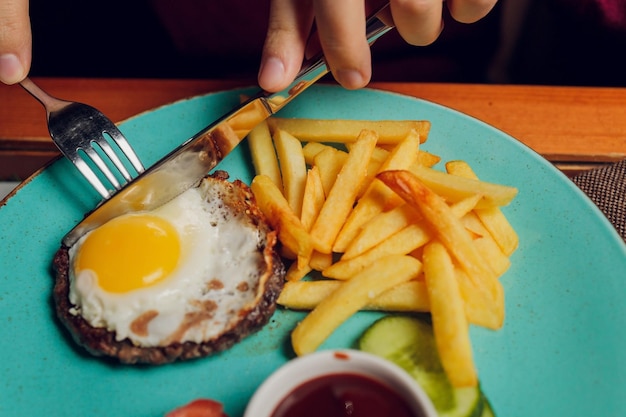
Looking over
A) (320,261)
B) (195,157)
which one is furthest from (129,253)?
(320,261)

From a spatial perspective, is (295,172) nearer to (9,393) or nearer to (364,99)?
(364,99)

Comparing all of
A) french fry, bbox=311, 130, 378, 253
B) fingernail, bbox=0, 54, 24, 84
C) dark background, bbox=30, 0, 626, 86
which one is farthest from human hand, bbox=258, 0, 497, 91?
dark background, bbox=30, 0, 626, 86

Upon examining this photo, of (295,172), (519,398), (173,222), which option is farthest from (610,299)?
(173,222)

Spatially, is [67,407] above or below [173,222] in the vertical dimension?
below

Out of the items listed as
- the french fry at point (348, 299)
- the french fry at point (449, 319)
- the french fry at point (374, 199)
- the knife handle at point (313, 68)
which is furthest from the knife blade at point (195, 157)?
the french fry at point (449, 319)

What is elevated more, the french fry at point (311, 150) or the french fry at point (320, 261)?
the french fry at point (311, 150)

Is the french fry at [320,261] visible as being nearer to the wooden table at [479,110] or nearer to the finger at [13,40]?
the wooden table at [479,110]
